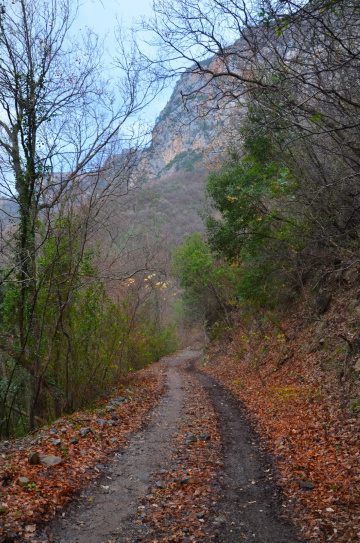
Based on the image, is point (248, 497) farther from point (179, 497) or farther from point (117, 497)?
point (117, 497)

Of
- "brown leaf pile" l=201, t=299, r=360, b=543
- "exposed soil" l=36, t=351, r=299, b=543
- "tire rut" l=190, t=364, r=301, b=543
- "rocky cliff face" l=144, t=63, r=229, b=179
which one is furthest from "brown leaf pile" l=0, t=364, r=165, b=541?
"rocky cliff face" l=144, t=63, r=229, b=179

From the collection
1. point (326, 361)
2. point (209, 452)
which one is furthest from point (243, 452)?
point (326, 361)

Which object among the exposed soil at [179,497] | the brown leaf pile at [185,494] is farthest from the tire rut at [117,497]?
the brown leaf pile at [185,494]

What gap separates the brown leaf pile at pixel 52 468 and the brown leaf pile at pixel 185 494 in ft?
3.31

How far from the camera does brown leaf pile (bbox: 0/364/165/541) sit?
384 cm

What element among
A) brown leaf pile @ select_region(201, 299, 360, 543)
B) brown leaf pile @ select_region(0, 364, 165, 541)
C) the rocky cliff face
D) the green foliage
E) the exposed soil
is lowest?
brown leaf pile @ select_region(201, 299, 360, 543)

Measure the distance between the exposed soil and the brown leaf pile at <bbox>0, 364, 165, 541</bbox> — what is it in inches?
7.8

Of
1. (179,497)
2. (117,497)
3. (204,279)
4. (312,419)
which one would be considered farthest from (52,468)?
(204,279)

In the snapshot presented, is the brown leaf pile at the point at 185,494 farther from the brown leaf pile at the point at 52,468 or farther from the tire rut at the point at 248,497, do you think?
the brown leaf pile at the point at 52,468

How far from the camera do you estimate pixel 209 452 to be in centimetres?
631

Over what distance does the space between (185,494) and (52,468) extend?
1.88 m

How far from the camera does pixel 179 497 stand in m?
4.56

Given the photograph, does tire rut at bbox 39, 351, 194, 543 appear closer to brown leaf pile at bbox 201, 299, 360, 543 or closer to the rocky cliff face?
brown leaf pile at bbox 201, 299, 360, 543

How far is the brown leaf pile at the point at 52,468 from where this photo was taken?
384cm
